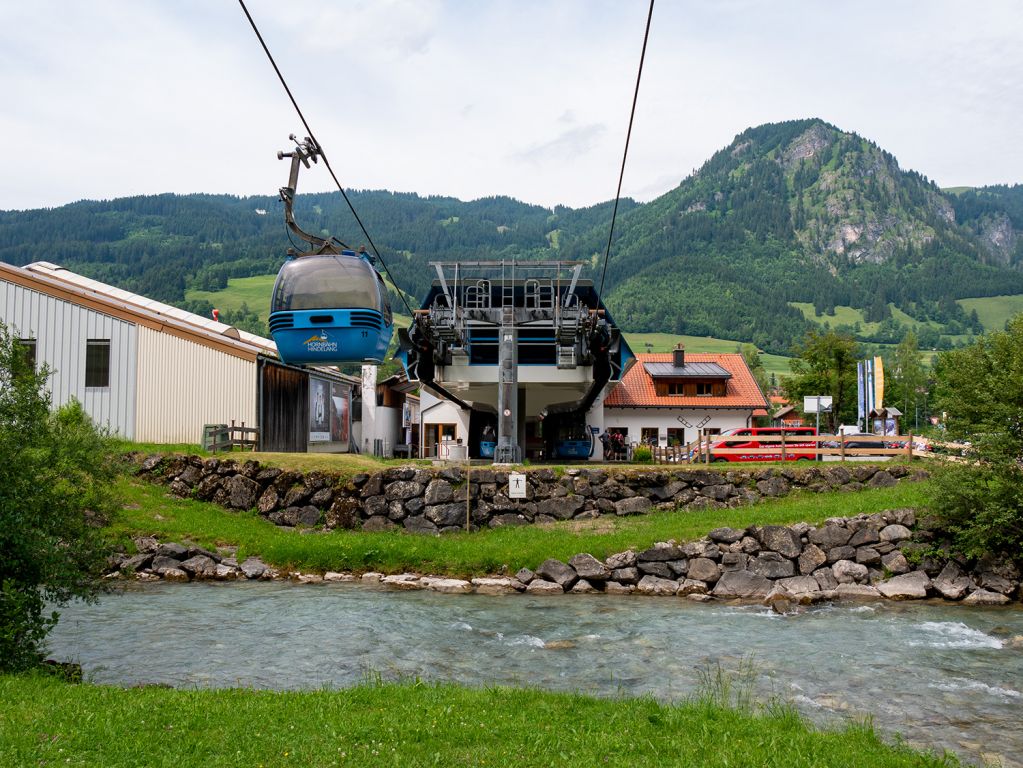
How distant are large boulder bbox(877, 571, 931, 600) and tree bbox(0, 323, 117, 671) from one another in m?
17.6

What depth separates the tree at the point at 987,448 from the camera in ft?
66.6

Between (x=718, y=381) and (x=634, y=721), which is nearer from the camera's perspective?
(x=634, y=721)

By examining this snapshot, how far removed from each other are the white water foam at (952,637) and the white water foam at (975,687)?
2.59 m

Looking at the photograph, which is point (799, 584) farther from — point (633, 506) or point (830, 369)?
point (830, 369)

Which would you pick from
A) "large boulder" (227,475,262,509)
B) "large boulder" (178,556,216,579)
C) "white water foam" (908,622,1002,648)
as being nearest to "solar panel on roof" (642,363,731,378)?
"large boulder" (227,475,262,509)

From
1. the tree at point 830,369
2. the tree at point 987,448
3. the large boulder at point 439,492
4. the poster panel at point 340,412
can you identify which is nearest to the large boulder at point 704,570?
the tree at point 987,448

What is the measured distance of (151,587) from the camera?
20.2 meters

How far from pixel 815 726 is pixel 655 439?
132ft

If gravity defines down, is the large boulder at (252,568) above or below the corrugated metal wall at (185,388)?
below

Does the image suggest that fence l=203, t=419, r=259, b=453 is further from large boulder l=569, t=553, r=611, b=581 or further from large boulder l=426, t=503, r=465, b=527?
large boulder l=569, t=553, r=611, b=581

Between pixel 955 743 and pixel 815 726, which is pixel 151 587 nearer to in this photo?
pixel 815 726

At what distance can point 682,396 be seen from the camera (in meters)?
51.1

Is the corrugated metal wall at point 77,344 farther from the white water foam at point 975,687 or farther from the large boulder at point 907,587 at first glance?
the white water foam at point 975,687

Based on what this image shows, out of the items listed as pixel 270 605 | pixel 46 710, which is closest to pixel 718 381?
pixel 270 605
